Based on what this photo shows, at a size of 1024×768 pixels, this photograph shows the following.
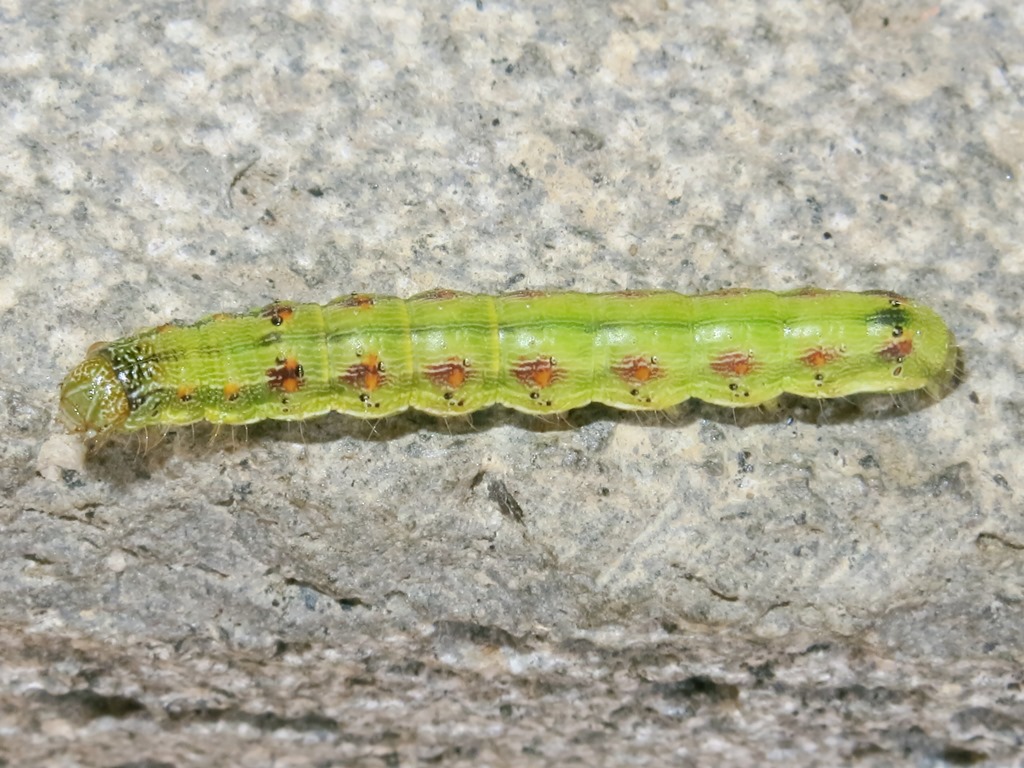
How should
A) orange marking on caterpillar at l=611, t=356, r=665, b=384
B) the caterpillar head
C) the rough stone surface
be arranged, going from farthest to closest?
orange marking on caterpillar at l=611, t=356, r=665, b=384, the rough stone surface, the caterpillar head

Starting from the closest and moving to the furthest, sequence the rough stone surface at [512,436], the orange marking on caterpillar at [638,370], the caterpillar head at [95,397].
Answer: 1. the caterpillar head at [95,397]
2. the rough stone surface at [512,436]
3. the orange marking on caterpillar at [638,370]

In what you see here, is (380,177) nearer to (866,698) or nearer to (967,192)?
(967,192)

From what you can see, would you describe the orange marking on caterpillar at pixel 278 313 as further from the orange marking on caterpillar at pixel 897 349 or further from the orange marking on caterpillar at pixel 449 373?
the orange marking on caterpillar at pixel 897 349

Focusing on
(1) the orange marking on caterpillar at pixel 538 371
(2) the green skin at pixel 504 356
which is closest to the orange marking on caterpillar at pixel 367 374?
(2) the green skin at pixel 504 356

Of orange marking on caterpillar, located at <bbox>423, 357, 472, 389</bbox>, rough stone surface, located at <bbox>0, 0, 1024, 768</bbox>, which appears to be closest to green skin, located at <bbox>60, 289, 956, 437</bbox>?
orange marking on caterpillar, located at <bbox>423, 357, 472, 389</bbox>

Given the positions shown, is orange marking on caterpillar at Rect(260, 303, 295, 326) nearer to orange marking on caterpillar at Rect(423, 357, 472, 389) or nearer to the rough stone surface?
the rough stone surface

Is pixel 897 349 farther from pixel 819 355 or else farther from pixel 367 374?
pixel 367 374

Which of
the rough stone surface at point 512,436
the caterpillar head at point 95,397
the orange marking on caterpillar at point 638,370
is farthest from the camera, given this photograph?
the orange marking on caterpillar at point 638,370
